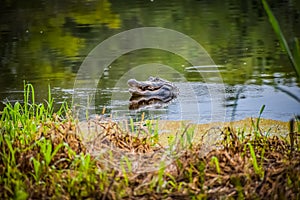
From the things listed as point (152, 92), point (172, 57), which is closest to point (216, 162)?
point (152, 92)

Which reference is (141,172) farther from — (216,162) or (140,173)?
(216,162)

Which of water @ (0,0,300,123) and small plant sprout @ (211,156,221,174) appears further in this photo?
water @ (0,0,300,123)

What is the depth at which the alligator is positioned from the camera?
610cm

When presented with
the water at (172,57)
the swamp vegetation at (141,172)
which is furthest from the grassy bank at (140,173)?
the water at (172,57)

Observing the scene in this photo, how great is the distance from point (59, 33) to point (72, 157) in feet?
26.7

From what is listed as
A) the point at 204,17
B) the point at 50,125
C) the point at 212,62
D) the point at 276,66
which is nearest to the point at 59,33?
the point at 204,17

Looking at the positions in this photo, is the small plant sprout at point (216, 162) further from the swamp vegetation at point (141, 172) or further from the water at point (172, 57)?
the water at point (172, 57)

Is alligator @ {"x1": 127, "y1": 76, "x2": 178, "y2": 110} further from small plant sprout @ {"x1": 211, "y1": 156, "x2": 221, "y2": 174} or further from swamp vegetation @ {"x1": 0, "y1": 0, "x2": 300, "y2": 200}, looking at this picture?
small plant sprout @ {"x1": 211, "y1": 156, "x2": 221, "y2": 174}

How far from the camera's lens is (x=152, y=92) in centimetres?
627

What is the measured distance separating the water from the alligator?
0.11m

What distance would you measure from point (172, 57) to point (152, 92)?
Result: 7.18ft

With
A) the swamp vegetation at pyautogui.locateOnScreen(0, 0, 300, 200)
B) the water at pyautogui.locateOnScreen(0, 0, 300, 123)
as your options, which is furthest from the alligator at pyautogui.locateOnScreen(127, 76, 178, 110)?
the swamp vegetation at pyautogui.locateOnScreen(0, 0, 300, 200)

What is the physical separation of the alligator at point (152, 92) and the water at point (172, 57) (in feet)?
0.36

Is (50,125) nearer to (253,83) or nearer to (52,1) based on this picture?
(253,83)
